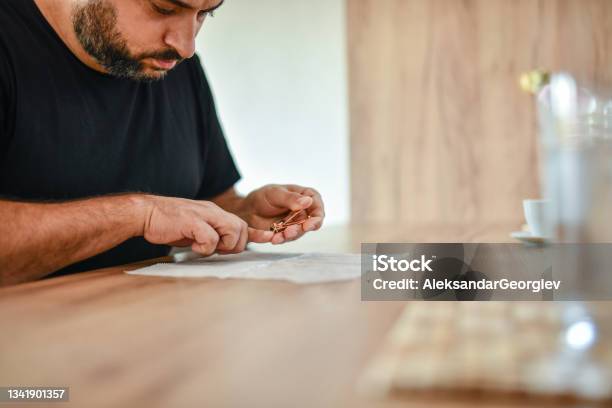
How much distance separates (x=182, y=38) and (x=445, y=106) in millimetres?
2011

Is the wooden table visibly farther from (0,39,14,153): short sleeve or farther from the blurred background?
the blurred background

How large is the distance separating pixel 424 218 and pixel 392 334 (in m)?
2.62

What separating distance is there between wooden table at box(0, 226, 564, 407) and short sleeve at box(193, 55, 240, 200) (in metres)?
0.88

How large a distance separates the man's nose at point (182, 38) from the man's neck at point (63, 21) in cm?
16

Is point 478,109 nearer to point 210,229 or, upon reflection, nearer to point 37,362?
point 210,229

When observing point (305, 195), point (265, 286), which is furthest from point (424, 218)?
point (265, 286)

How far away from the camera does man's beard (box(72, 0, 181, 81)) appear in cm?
115

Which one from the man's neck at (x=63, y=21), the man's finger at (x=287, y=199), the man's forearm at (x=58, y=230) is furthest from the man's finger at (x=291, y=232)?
the man's neck at (x=63, y=21)

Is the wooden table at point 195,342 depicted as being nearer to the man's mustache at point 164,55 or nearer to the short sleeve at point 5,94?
the short sleeve at point 5,94

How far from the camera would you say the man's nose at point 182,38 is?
1159 millimetres

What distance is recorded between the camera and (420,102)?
301 centimetres

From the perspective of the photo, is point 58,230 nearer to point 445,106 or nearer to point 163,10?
point 163,10

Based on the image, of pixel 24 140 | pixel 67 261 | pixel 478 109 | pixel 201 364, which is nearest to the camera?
pixel 201 364

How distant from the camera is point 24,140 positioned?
1106mm
